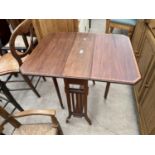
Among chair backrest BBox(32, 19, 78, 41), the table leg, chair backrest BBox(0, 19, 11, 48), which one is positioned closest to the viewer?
the table leg

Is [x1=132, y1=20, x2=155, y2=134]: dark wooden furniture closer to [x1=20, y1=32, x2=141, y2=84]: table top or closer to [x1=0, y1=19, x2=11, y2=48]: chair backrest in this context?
[x1=20, y1=32, x2=141, y2=84]: table top

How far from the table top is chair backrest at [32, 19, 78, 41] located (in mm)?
333

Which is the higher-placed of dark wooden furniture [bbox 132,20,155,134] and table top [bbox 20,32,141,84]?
table top [bbox 20,32,141,84]

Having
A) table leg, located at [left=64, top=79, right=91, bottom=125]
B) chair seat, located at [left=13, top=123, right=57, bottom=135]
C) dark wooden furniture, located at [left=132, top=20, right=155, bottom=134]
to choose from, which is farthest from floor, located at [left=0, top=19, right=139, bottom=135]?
chair seat, located at [left=13, top=123, right=57, bottom=135]

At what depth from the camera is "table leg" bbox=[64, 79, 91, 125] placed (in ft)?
3.71

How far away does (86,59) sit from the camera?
113 cm

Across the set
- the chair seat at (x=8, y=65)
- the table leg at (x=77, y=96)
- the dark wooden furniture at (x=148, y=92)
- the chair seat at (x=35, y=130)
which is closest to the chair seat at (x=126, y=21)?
the dark wooden furniture at (x=148, y=92)

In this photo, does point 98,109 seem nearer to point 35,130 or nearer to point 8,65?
point 35,130

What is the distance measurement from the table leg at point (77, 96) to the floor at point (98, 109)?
0.11 metres

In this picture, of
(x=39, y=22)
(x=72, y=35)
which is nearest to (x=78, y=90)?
(x=72, y=35)

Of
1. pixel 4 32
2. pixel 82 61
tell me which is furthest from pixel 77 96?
pixel 4 32

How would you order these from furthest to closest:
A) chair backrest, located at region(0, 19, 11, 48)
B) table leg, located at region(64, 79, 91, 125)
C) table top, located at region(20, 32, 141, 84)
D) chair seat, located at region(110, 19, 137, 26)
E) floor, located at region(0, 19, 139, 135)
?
chair seat, located at region(110, 19, 137, 26) < chair backrest, located at region(0, 19, 11, 48) < floor, located at region(0, 19, 139, 135) < table leg, located at region(64, 79, 91, 125) < table top, located at region(20, 32, 141, 84)

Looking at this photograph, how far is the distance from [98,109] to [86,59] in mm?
813

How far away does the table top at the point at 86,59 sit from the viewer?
985 mm
